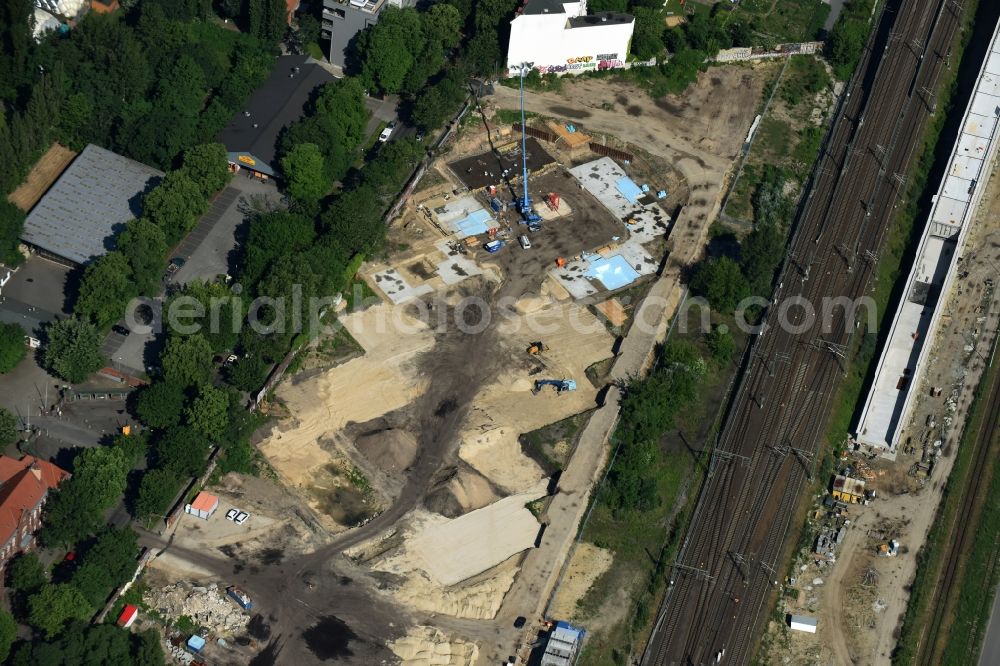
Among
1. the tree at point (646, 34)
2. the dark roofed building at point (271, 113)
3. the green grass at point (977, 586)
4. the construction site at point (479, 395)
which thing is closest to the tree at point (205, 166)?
the dark roofed building at point (271, 113)

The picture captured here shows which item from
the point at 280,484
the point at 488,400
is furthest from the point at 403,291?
the point at 280,484

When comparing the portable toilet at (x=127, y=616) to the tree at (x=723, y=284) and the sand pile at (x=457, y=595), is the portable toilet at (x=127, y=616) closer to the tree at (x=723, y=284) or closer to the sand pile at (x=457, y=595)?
the sand pile at (x=457, y=595)

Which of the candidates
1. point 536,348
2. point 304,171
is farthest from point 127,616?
point 304,171

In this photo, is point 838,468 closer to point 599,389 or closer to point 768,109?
point 599,389

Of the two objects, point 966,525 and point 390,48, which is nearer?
point 966,525

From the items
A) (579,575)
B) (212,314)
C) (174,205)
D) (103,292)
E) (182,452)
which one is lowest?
(579,575)

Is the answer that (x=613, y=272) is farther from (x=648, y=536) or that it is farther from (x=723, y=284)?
(x=648, y=536)
